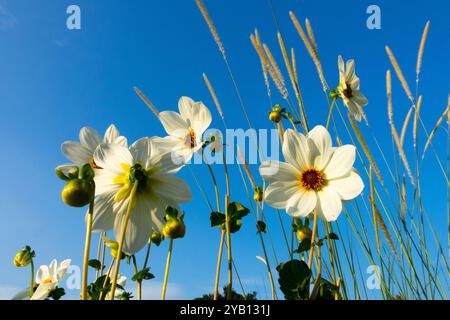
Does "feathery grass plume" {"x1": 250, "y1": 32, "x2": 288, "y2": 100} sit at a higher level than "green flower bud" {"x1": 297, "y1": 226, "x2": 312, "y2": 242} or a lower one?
higher

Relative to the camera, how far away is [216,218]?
755mm

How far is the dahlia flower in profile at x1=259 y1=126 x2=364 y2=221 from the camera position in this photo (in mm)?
789

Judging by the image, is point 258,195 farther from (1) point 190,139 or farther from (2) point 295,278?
(2) point 295,278

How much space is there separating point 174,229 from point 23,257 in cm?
65

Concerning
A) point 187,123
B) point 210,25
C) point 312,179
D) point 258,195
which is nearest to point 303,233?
point 312,179

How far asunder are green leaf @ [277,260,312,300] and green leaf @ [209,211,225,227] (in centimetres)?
14

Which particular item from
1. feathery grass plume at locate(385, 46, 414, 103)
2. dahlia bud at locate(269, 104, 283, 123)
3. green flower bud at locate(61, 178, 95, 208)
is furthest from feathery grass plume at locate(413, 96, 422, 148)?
green flower bud at locate(61, 178, 95, 208)

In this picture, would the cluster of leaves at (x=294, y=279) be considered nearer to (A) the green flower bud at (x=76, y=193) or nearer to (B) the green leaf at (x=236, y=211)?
(B) the green leaf at (x=236, y=211)

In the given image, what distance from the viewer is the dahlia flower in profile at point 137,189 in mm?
630

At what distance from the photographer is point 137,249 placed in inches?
25.2

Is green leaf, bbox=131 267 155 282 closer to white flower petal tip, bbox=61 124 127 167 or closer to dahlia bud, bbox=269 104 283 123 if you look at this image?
white flower petal tip, bbox=61 124 127 167
